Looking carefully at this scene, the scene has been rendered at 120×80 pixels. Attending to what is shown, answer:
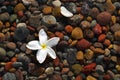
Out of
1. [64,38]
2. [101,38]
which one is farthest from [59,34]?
[101,38]

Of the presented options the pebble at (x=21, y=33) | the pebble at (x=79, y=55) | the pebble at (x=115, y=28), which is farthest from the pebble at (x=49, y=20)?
the pebble at (x=115, y=28)

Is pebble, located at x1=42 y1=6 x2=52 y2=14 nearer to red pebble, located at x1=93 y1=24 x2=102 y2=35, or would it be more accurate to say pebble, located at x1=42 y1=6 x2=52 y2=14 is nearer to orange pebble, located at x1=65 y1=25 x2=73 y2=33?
orange pebble, located at x1=65 y1=25 x2=73 y2=33

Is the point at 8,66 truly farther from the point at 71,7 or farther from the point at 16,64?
the point at 71,7

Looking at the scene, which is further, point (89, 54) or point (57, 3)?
point (57, 3)

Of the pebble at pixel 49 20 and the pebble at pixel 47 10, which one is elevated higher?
the pebble at pixel 47 10

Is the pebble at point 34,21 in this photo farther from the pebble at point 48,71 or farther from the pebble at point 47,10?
the pebble at point 48,71

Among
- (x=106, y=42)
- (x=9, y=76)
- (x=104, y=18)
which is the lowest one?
(x=9, y=76)

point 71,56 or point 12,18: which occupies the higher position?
point 12,18
